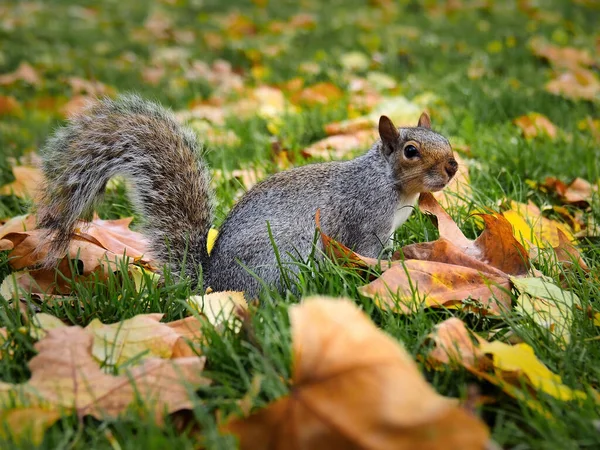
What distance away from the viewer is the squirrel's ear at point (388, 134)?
7.03 feet

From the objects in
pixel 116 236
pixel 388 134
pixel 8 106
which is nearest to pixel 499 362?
pixel 388 134

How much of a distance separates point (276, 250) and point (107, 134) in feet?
2.06

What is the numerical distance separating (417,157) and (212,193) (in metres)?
0.67

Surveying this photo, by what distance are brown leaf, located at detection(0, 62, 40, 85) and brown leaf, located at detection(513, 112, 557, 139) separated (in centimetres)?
350

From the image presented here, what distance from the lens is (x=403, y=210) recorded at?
87.3 inches

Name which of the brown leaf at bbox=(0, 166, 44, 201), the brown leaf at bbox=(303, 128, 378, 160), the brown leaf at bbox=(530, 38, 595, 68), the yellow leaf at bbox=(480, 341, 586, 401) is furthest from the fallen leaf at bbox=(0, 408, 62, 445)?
the brown leaf at bbox=(530, 38, 595, 68)

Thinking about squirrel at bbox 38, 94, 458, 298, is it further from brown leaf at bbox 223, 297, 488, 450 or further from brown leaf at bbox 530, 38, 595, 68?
brown leaf at bbox 530, 38, 595, 68

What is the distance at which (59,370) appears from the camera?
136 centimetres

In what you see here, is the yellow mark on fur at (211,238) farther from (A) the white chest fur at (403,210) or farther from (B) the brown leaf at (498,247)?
(B) the brown leaf at (498,247)

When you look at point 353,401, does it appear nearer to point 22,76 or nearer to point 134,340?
point 134,340

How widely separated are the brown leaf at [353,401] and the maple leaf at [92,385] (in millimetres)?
266

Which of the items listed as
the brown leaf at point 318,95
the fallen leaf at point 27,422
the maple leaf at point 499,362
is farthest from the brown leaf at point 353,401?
the brown leaf at point 318,95

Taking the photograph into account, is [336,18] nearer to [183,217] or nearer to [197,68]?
[197,68]

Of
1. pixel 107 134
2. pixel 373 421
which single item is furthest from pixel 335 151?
pixel 373 421
